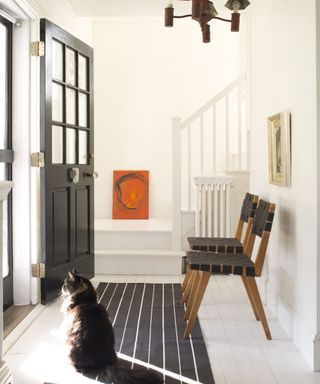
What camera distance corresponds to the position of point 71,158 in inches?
177

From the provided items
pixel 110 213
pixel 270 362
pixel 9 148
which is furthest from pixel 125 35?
pixel 270 362

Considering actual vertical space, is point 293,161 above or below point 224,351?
above

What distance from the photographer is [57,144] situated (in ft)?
14.0

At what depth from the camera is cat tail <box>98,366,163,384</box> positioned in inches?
87.1

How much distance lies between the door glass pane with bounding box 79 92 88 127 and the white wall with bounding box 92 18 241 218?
2235 mm

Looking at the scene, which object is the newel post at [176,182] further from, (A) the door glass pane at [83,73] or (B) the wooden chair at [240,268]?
(B) the wooden chair at [240,268]

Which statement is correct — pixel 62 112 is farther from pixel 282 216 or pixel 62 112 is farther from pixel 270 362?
pixel 270 362

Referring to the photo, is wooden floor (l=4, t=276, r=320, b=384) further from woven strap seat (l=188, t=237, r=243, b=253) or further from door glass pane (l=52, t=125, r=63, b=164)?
door glass pane (l=52, t=125, r=63, b=164)

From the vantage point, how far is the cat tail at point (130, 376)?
2.21 m

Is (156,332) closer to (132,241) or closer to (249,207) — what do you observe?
(249,207)

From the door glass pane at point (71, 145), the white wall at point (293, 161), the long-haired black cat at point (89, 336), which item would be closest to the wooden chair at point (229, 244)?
the white wall at point (293, 161)

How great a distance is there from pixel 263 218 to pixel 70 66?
2.17 metres

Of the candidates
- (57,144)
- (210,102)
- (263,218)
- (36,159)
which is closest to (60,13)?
(57,144)

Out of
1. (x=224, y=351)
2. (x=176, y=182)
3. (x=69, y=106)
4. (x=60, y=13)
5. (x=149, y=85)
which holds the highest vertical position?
(x=60, y=13)
